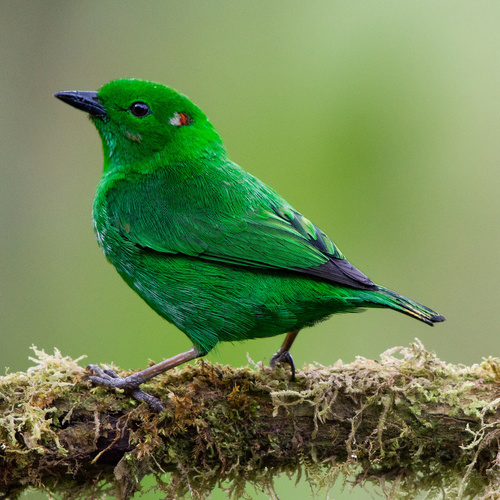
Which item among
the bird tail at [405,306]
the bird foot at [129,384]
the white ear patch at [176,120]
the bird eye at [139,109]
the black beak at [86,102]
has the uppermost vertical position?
the white ear patch at [176,120]

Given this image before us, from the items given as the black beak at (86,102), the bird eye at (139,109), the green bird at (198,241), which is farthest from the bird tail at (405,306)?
the black beak at (86,102)

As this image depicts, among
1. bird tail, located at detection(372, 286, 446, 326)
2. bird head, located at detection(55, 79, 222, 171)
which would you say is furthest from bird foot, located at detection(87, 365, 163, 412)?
bird head, located at detection(55, 79, 222, 171)

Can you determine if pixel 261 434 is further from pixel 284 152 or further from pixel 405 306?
pixel 284 152

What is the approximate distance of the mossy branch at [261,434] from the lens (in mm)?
3143

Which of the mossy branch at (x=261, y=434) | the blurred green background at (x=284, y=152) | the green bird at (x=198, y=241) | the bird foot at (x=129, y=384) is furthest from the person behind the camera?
the blurred green background at (x=284, y=152)

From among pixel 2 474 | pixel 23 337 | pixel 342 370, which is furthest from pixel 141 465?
pixel 23 337

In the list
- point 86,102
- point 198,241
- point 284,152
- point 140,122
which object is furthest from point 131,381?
point 284,152

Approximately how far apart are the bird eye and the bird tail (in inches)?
71.0

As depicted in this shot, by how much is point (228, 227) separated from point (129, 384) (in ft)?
3.36

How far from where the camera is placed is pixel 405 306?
3436mm

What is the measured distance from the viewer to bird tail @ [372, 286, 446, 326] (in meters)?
3.39

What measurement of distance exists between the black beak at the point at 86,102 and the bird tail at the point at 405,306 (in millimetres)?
2032

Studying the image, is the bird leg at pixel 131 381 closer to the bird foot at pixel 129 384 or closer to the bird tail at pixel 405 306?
the bird foot at pixel 129 384

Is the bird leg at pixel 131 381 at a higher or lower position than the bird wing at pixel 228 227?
lower
